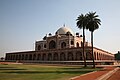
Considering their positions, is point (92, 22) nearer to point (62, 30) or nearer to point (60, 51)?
point (60, 51)

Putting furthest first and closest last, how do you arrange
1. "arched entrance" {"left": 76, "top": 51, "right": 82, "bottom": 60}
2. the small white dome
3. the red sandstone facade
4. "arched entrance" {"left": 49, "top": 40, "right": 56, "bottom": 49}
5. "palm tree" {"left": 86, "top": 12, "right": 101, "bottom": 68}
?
1. the small white dome
2. "arched entrance" {"left": 49, "top": 40, "right": 56, "bottom": 49}
3. the red sandstone facade
4. "arched entrance" {"left": 76, "top": 51, "right": 82, "bottom": 60}
5. "palm tree" {"left": 86, "top": 12, "right": 101, "bottom": 68}

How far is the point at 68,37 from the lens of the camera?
91312 mm

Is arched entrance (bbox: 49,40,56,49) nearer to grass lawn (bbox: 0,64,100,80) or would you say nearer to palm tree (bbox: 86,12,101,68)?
palm tree (bbox: 86,12,101,68)

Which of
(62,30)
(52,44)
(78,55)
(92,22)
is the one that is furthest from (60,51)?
→ (92,22)

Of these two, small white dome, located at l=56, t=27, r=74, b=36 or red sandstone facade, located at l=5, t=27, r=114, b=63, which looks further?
small white dome, located at l=56, t=27, r=74, b=36

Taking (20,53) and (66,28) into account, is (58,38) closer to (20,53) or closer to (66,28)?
(66,28)

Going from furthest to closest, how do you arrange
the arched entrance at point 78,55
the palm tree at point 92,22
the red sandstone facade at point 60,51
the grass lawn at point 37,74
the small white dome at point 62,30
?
the small white dome at point 62,30 < the red sandstone facade at point 60,51 < the arched entrance at point 78,55 < the palm tree at point 92,22 < the grass lawn at point 37,74

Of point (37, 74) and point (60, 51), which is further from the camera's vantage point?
point (60, 51)

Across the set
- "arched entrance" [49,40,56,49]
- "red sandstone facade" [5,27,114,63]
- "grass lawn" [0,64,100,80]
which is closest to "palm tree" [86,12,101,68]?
"grass lawn" [0,64,100,80]

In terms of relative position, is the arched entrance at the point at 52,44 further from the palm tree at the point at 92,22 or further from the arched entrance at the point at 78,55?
the palm tree at the point at 92,22

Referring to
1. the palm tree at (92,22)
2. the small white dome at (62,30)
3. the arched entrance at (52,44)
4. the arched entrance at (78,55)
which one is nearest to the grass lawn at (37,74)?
the palm tree at (92,22)

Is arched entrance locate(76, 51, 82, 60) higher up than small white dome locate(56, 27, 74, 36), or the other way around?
small white dome locate(56, 27, 74, 36)

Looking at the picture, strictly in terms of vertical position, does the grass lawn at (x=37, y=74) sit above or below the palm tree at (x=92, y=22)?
below

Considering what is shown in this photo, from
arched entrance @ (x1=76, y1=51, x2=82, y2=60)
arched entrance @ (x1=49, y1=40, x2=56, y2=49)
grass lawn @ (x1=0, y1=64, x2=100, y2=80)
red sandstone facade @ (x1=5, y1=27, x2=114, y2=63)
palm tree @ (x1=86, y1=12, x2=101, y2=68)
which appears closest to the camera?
grass lawn @ (x1=0, y1=64, x2=100, y2=80)
